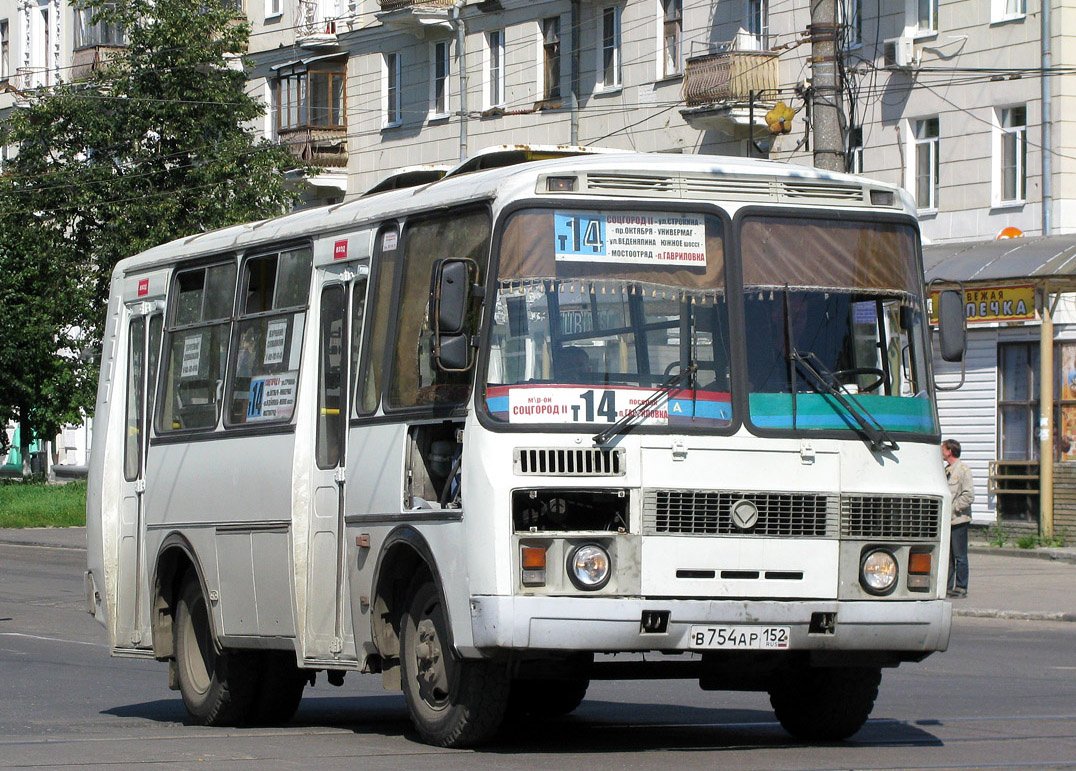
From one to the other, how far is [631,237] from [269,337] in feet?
9.17

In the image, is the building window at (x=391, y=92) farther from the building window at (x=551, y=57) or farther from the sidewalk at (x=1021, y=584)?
the sidewalk at (x=1021, y=584)

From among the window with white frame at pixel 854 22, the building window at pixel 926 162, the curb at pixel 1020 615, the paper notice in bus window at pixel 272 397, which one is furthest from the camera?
the window with white frame at pixel 854 22

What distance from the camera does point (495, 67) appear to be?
43.0m

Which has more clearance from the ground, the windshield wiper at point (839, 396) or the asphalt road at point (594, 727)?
the windshield wiper at point (839, 396)

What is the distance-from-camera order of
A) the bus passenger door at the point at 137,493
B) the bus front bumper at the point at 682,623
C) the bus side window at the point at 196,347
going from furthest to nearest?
the bus passenger door at the point at 137,493, the bus side window at the point at 196,347, the bus front bumper at the point at 682,623

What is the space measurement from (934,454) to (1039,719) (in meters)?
2.48

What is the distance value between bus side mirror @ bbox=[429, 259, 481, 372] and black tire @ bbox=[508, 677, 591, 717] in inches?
113

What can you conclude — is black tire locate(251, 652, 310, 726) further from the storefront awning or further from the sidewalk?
the storefront awning

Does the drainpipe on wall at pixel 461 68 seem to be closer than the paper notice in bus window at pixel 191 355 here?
No

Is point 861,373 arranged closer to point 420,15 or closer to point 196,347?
point 196,347

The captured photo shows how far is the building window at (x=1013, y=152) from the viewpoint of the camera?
30844mm

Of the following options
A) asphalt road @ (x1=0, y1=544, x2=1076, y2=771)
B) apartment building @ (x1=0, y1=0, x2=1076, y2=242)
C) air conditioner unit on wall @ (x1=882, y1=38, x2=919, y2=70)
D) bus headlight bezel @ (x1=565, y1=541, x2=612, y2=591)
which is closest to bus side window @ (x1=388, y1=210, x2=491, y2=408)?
bus headlight bezel @ (x1=565, y1=541, x2=612, y2=591)

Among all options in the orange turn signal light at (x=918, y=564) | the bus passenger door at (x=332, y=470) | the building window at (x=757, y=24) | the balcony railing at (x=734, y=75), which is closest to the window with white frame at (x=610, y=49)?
the balcony railing at (x=734, y=75)

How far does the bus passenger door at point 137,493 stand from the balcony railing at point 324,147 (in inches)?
1335
